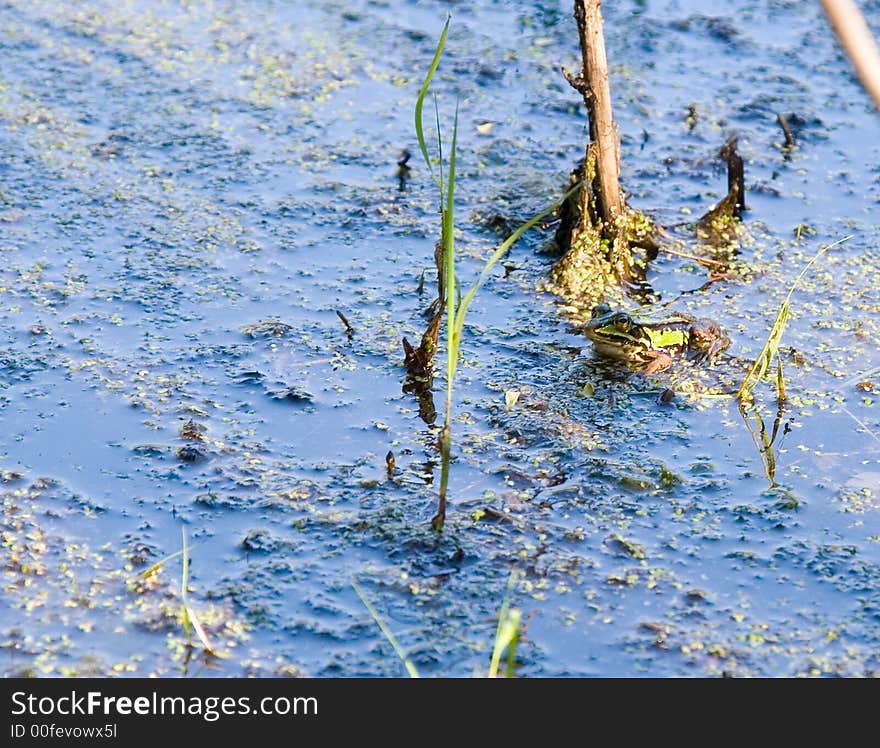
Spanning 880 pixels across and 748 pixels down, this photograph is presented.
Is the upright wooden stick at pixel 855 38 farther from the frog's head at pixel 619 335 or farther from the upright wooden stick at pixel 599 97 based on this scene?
the upright wooden stick at pixel 599 97

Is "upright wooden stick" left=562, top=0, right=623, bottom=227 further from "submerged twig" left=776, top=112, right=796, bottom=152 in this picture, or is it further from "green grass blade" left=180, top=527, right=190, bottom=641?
"green grass blade" left=180, top=527, right=190, bottom=641

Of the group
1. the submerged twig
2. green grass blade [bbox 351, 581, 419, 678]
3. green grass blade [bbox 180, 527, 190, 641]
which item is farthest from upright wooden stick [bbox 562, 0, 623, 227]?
green grass blade [bbox 180, 527, 190, 641]

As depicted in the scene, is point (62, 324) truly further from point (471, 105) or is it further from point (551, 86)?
point (551, 86)

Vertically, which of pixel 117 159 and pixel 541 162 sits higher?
pixel 541 162

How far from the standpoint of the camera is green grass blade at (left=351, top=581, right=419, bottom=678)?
3.15 metres

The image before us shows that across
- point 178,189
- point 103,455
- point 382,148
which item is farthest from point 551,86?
point 103,455

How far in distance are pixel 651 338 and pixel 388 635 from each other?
1934 millimetres

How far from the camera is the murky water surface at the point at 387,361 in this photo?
349cm

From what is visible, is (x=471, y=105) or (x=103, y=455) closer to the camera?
(x=103, y=455)

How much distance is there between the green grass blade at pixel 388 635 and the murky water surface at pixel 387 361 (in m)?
0.03

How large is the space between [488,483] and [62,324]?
6.37 ft

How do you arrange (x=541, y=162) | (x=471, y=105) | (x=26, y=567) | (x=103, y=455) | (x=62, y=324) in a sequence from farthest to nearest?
(x=471, y=105)
(x=541, y=162)
(x=62, y=324)
(x=103, y=455)
(x=26, y=567)

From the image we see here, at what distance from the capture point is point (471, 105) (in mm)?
6625

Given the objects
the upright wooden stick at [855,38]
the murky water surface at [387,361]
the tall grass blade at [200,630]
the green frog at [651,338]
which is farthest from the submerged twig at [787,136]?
the upright wooden stick at [855,38]
